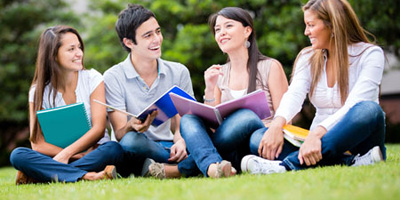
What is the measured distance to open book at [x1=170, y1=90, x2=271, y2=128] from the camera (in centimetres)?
323

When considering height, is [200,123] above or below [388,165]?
above

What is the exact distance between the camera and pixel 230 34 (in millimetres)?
4094

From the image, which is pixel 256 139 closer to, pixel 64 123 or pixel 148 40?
pixel 148 40

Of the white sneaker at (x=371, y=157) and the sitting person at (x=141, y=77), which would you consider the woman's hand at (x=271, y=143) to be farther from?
the sitting person at (x=141, y=77)

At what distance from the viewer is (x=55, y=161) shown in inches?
145

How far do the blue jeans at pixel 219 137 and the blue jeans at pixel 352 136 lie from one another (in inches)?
14.9

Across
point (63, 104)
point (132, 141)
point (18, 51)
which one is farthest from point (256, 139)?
point (18, 51)

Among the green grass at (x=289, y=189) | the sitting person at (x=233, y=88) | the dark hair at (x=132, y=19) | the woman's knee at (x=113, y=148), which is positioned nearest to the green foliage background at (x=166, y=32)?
the sitting person at (x=233, y=88)

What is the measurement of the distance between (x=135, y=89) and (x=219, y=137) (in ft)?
4.13

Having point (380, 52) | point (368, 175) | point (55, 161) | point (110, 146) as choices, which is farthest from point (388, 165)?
point (55, 161)

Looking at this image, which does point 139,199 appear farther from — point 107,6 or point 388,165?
point 107,6

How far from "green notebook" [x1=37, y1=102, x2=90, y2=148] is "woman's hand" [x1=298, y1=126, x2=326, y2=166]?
1.93 metres

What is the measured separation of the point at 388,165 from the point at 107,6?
1049 centimetres

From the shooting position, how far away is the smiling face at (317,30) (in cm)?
334
